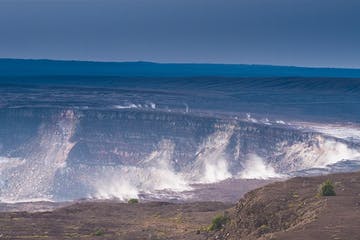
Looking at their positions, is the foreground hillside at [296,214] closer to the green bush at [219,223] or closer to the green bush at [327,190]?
the green bush at [327,190]

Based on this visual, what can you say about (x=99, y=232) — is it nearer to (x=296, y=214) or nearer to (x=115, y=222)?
(x=115, y=222)

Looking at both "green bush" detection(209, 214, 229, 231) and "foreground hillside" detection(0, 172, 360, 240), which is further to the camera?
"green bush" detection(209, 214, 229, 231)

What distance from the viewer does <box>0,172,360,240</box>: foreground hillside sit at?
40594 millimetres

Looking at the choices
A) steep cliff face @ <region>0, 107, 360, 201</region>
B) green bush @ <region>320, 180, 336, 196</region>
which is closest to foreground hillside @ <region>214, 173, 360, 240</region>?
green bush @ <region>320, 180, 336, 196</region>

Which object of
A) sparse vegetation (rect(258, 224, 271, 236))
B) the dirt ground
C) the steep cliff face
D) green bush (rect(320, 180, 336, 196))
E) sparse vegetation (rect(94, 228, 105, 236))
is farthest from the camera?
the steep cliff face

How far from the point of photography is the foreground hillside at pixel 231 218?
40.6 m

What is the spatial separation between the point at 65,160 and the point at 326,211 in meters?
100

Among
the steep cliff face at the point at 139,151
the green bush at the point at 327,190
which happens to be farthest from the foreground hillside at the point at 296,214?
the steep cliff face at the point at 139,151

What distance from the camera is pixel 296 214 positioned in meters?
44.4

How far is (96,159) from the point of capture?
14125 centimetres

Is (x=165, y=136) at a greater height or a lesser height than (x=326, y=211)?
lesser

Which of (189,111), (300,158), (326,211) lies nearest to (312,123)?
(189,111)

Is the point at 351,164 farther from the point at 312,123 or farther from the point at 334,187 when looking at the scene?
the point at 334,187

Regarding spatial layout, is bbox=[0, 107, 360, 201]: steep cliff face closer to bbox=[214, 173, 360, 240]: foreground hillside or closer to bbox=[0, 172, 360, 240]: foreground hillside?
bbox=[0, 172, 360, 240]: foreground hillside
